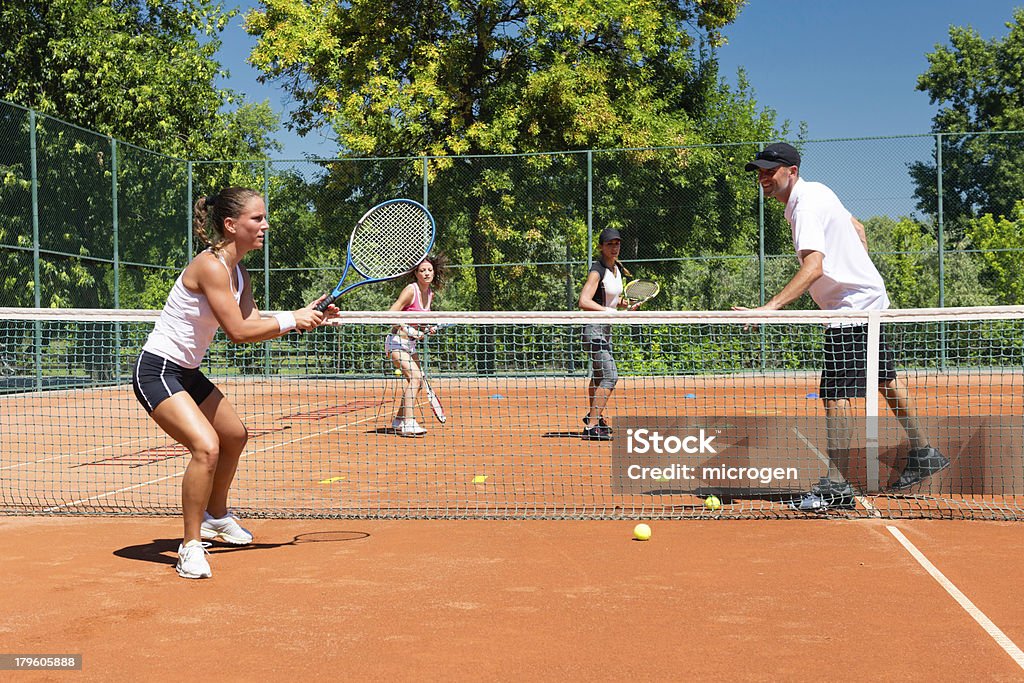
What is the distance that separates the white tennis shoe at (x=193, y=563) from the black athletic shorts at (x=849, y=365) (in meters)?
3.42

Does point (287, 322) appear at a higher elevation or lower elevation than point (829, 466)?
higher

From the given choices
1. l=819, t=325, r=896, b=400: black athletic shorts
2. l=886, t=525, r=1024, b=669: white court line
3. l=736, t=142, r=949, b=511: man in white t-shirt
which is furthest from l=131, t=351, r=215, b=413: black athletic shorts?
l=819, t=325, r=896, b=400: black athletic shorts

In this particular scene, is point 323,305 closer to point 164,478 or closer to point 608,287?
point 164,478

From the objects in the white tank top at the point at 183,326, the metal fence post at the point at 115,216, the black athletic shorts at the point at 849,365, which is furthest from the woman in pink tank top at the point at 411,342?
the metal fence post at the point at 115,216

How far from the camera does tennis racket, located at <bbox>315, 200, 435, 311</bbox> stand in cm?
590

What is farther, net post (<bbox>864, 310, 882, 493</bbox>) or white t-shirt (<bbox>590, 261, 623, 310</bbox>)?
white t-shirt (<bbox>590, 261, 623, 310</bbox>)

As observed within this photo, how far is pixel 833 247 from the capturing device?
5.75m

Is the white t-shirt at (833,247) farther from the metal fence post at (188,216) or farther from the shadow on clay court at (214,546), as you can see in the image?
the metal fence post at (188,216)

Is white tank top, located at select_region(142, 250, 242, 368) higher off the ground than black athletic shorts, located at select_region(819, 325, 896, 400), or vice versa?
white tank top, located at select_region(142, 250, 242, 368)

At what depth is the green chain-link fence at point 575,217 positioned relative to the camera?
16953 millimetres

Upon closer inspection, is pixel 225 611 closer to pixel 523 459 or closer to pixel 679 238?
pixel 523 459

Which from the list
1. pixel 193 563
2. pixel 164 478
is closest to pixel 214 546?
pixel 193 563

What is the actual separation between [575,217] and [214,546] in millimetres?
13324

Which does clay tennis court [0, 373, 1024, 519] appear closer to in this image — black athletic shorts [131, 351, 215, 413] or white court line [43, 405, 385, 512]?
white court line [43, 405, 385, 512]
